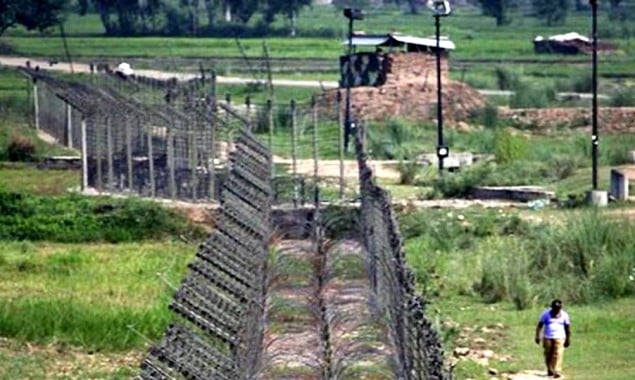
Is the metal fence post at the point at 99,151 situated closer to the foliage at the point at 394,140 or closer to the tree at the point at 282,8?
the foliage at the point at 394,140

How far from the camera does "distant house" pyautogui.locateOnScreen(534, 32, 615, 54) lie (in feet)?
303

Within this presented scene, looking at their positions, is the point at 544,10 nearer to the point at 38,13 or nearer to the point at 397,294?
the point at 38,13

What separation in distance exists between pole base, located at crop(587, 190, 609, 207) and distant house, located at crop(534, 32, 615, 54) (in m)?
50.5

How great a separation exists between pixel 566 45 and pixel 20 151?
43140mm

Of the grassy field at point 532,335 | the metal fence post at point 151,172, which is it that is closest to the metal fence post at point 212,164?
the metal fence post at point 151,172

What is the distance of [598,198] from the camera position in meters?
40.3

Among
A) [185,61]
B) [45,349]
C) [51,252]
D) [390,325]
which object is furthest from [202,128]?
[185,61]

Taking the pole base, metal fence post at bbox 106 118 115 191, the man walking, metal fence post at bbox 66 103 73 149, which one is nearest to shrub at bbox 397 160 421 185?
metal fence post at bbox 106 118 115 191

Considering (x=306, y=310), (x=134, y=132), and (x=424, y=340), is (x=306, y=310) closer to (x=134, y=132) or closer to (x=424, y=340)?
(x=424, y=340)

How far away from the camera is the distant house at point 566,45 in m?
92.5

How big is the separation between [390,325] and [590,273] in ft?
30.9

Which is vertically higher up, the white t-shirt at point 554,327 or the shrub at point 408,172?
the white t-shirt at point 554,327

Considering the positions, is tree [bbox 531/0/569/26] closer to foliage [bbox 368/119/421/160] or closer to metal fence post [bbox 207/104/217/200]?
foliage [bbox 368/119/421/160]

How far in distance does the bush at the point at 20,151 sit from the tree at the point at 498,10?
218 ft
